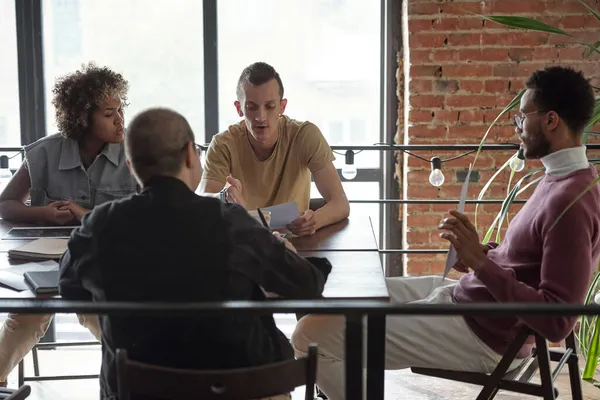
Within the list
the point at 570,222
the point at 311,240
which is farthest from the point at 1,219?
the point at 570,222

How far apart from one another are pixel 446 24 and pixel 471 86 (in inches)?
12.9

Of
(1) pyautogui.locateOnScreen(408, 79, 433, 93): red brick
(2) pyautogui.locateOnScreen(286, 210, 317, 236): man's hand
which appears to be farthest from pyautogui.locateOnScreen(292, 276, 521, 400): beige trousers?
(1) pyautogui.locateOnScreen(408, 79, 433, 93): red brick

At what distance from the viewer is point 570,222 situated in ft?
6.67

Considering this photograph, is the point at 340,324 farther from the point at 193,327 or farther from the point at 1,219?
the point at 1,219

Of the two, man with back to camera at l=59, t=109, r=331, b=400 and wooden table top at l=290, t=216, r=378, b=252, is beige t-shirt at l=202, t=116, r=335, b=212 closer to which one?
wooden table top at l=290, t=216, r=378, b=252

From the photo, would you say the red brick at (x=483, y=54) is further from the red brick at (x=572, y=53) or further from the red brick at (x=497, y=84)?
the red brick at (x=572, y=53)

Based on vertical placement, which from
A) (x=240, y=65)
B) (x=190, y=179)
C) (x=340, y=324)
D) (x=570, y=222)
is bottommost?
(x=340, y=324)

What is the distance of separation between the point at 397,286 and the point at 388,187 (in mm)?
1850

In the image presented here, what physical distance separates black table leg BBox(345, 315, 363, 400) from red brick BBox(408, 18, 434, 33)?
2.87 metres

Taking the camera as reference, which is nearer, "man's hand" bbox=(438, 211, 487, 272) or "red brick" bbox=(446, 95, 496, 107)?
"man's hand" bbox=(438, 211, 487, 272)

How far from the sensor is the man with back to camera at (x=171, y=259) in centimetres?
160

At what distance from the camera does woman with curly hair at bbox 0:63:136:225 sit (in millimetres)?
2896

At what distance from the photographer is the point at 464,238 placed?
2111 millimetres

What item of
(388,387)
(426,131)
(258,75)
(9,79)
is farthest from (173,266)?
(9,79)
